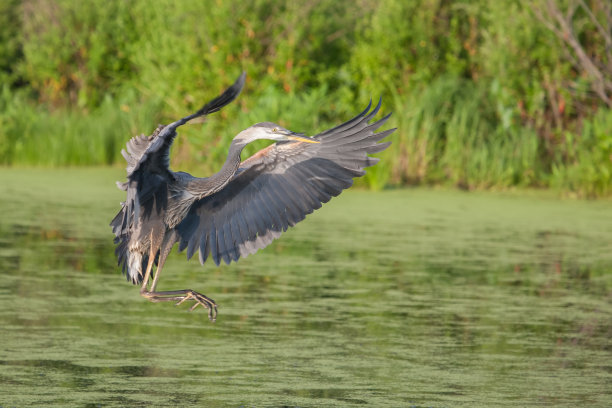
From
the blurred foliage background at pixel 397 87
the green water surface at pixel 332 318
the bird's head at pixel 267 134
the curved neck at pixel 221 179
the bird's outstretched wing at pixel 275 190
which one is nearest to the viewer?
the bird's head at pixel 267 134

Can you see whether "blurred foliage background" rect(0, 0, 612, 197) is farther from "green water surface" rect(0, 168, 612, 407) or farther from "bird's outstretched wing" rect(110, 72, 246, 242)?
"bird's outstretched wing" rect(110, 72, 246, 242)

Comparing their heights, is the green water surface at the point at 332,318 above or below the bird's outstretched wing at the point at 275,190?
below

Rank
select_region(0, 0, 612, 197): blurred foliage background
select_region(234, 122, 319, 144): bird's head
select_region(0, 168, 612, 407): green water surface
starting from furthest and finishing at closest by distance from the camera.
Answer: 1. select_region(0, 0, 612, 197): blurred foliage background
2. select_region(0, 168, 612, 407): green water surface
3. select_region(234, 122, 319, 144): bird's head

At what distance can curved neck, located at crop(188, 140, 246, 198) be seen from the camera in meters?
5.23

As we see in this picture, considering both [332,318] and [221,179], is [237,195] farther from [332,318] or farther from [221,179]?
[332,318]

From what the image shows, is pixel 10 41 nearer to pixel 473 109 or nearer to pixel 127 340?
pixel 473 109

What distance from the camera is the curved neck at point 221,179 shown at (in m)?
5.23

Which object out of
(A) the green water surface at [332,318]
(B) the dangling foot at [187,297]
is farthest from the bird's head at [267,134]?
(A) the green water surface at [332,318]

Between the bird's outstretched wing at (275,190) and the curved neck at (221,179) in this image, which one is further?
the bird's outstretched wing at (275,190)

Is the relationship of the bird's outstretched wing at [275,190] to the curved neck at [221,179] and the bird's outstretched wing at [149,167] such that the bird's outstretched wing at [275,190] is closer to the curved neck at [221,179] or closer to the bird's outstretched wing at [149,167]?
the curved neck at [221,179]

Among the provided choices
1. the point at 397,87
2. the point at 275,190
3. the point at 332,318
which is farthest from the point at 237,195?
the point at 397,87

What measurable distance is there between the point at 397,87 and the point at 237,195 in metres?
9.28

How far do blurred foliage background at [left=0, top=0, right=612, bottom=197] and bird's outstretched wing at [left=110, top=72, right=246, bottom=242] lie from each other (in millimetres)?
7981

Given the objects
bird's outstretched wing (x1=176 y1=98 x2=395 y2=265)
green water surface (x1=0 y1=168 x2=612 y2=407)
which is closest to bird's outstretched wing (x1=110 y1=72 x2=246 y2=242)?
bird's outstretched wing (x1=176 y1=98 x2=395 y2=265)
